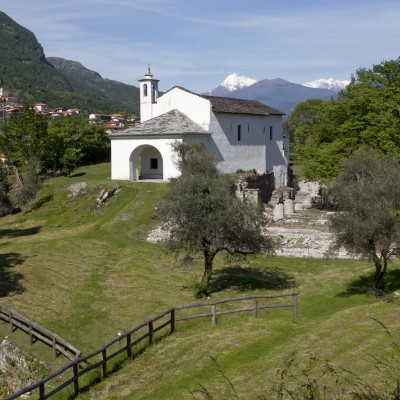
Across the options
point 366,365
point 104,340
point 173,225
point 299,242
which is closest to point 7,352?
point 104,340

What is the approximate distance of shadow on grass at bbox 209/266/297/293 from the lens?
2341 cm

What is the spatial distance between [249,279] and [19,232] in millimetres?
19432

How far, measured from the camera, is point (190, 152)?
40.5m

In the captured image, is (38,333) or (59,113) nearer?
(38,333)

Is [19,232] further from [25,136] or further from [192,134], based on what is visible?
[25,136]

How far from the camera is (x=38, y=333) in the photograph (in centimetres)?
1803

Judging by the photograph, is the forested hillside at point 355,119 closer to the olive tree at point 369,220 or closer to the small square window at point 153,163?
the small square window at point 153,163

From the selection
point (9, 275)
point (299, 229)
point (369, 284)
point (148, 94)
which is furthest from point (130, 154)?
point (369, 284)

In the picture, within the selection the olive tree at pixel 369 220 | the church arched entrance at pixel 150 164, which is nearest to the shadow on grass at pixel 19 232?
the church arched entrance at pixel 150 164

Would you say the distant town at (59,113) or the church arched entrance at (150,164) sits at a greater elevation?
the distant town at (59,113)

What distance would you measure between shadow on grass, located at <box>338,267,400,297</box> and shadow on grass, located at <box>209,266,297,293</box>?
259 cm

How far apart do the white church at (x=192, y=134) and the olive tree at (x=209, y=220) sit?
2108 centimetres

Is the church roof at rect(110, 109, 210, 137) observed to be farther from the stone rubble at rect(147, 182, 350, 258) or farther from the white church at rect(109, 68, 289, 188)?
the stone rubble at rect(147, 182, 350, 258)

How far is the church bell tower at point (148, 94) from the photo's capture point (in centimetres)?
5081
